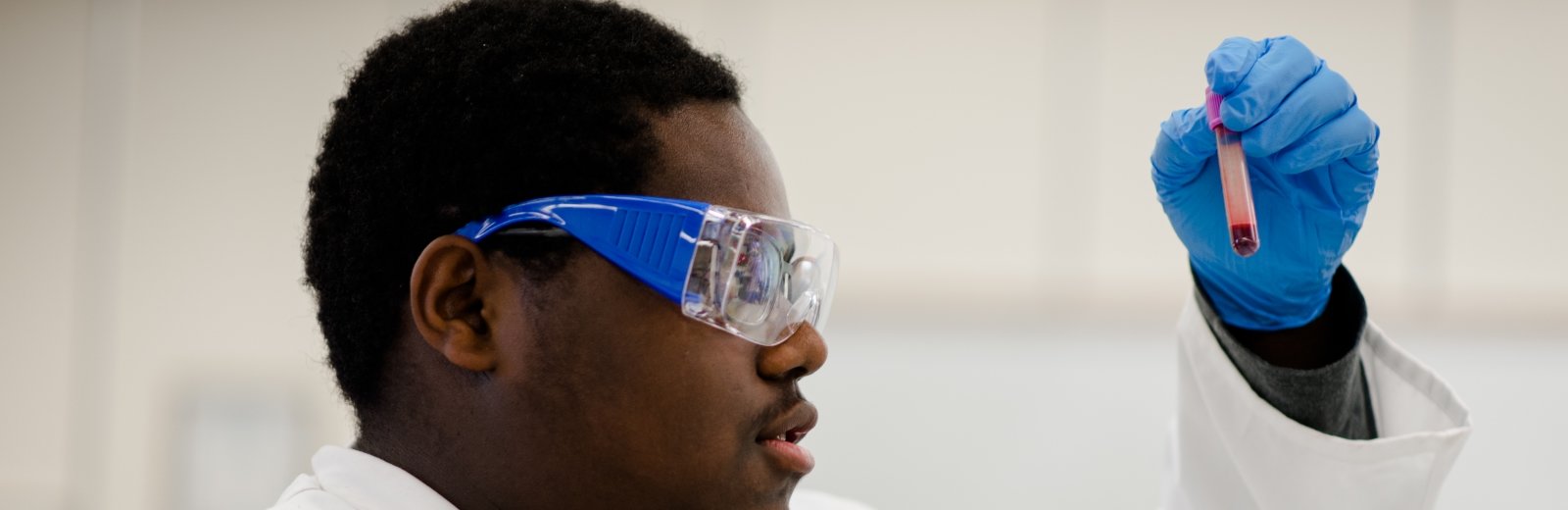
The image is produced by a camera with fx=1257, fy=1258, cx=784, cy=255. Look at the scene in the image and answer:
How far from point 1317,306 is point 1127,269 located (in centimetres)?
191

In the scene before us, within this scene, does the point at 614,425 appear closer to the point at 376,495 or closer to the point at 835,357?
the point at 376,495

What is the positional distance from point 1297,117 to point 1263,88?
0.15 feet

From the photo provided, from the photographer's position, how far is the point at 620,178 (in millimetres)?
1039

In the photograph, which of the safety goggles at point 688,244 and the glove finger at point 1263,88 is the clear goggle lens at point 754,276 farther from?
the glove finger at point 1263,88

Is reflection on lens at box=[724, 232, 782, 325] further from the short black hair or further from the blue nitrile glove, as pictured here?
the blue nitrile glove

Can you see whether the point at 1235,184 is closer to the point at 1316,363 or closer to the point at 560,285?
the point at 1316,363

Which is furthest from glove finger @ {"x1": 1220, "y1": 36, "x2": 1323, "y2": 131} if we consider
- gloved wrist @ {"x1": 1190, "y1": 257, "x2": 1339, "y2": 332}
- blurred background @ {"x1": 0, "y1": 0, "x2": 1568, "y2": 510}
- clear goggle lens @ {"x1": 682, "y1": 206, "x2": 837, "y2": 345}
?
blurred background @ {"x1": 0, "y1": 0, "x2": 1568, "y2": 510}

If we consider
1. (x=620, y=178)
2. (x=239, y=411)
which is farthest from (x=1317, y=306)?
(x=239, y=411)

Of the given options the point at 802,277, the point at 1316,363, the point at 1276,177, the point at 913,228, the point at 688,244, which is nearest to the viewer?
the point at 688,244

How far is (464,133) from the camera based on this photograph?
103 centimetres

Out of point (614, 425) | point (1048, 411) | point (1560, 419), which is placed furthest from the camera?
point (1048, 411)

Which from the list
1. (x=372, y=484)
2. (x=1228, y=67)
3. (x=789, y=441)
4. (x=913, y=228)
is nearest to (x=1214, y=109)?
(x=1228, y=67)

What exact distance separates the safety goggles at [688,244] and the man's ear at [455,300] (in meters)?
0.02

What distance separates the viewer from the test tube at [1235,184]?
1074 millimetres
